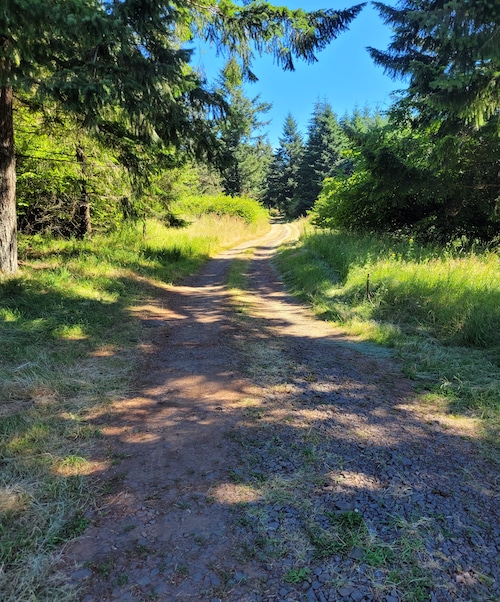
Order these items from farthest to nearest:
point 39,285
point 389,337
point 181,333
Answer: point 39,285, point 181,333, point 389,337

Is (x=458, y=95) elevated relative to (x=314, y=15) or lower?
lower

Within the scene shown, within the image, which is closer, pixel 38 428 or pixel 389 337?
pixel 38 428

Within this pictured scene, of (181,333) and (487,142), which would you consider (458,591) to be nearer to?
(181,333)

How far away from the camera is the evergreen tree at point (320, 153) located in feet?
141

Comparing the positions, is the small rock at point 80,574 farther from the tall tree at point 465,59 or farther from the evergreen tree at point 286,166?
the evergreen tree at point 286,166

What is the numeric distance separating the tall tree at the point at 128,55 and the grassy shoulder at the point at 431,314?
4.37 meters

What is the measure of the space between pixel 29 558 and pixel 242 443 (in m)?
1.64

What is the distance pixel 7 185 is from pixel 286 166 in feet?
187

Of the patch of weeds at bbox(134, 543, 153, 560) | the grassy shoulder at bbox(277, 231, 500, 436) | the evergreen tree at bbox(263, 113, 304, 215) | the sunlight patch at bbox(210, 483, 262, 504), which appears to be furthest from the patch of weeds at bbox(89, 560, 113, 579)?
the evergreen tree at bbox(263, 113, 304, 215)

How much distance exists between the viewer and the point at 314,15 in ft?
23.0

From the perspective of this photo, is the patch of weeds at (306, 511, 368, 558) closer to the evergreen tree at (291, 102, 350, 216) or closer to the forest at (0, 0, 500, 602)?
the forest at (0, 0, 500, 602)

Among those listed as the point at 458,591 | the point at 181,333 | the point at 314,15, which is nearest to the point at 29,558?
the point at 458,591

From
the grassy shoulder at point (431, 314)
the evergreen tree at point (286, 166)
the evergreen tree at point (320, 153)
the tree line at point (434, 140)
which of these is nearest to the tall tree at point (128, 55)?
the tree line at point (434, 140)

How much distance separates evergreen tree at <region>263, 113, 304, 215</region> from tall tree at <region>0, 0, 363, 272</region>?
51632mm
